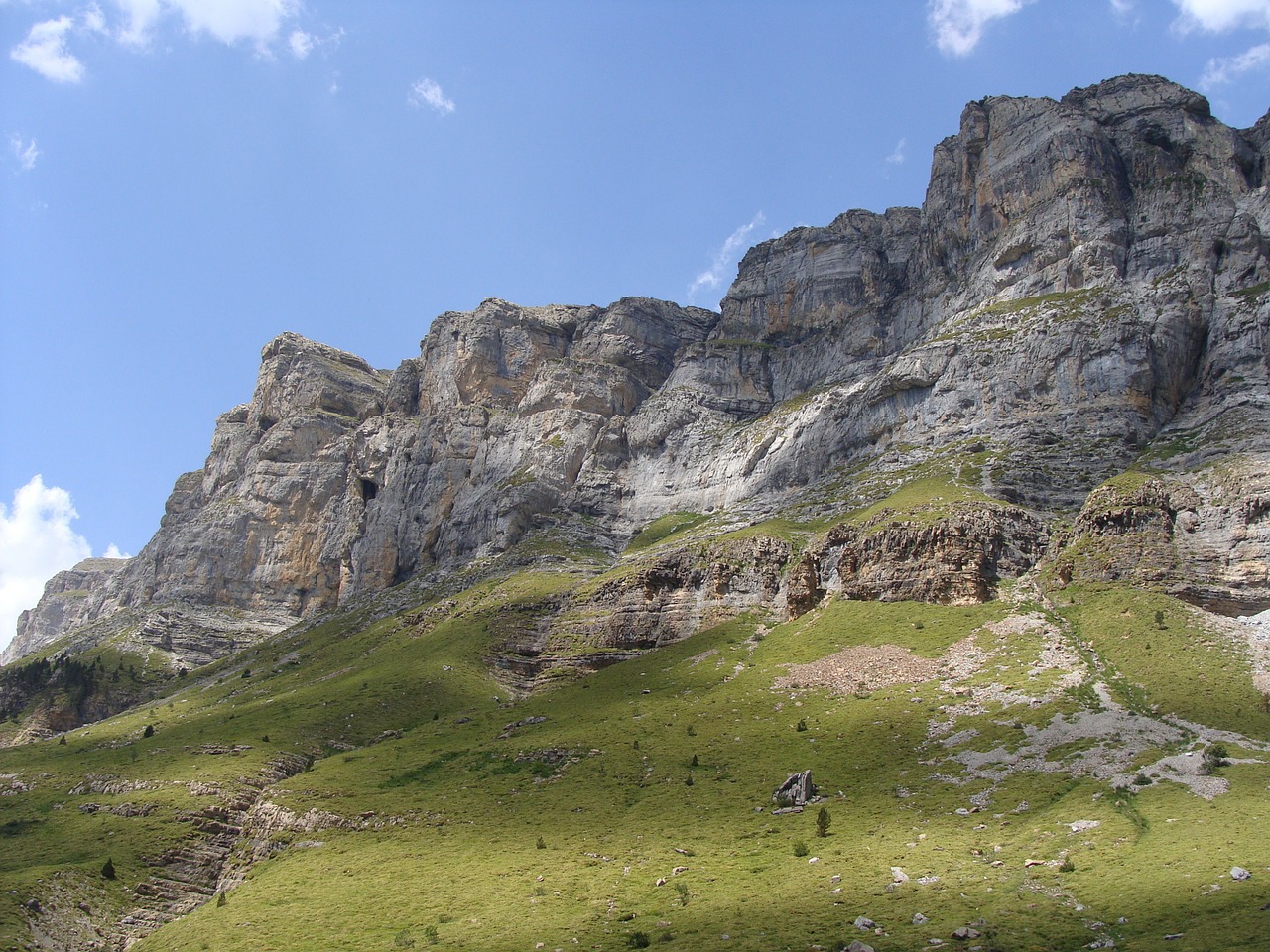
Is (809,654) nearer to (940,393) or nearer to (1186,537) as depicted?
(1186,537)

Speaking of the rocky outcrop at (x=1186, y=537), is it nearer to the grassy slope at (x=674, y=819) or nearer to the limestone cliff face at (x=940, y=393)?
the limestone cliff face at (x=940, y=393)

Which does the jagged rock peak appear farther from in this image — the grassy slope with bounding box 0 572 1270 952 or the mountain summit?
the grassy slope with bounding box 0 572 1270 952

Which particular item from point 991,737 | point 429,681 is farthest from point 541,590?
point 991,737

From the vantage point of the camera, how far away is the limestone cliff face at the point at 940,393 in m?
93.8

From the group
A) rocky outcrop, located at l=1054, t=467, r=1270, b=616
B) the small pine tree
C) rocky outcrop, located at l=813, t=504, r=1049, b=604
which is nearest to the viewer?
the small pine tree

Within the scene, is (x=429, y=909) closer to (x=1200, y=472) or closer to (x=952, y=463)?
(x=1200, y=472)

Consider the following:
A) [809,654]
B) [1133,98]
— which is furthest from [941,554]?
[1133,98]

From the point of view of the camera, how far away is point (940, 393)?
125 metres

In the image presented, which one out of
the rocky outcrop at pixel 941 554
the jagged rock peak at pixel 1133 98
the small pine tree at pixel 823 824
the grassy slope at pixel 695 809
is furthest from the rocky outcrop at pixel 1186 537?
the jagged rock peak at pixel 1133 98

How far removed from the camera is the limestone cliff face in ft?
308

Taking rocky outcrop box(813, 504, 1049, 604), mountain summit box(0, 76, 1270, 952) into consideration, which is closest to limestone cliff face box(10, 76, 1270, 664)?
rocky outcrop box(813, 504, 1049, 604)

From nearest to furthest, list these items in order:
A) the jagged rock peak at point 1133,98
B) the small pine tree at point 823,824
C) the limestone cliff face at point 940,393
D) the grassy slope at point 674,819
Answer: the grassy slope at point 674,819 → the small pine tree at point 823,824 → the limestone cliff face at point 940,393 → the jagged rock peak at point 1133,98

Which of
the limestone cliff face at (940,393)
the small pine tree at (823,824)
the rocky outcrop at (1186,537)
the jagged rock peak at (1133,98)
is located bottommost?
the small pine tree at (823,824)

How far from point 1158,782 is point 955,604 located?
3727cm
